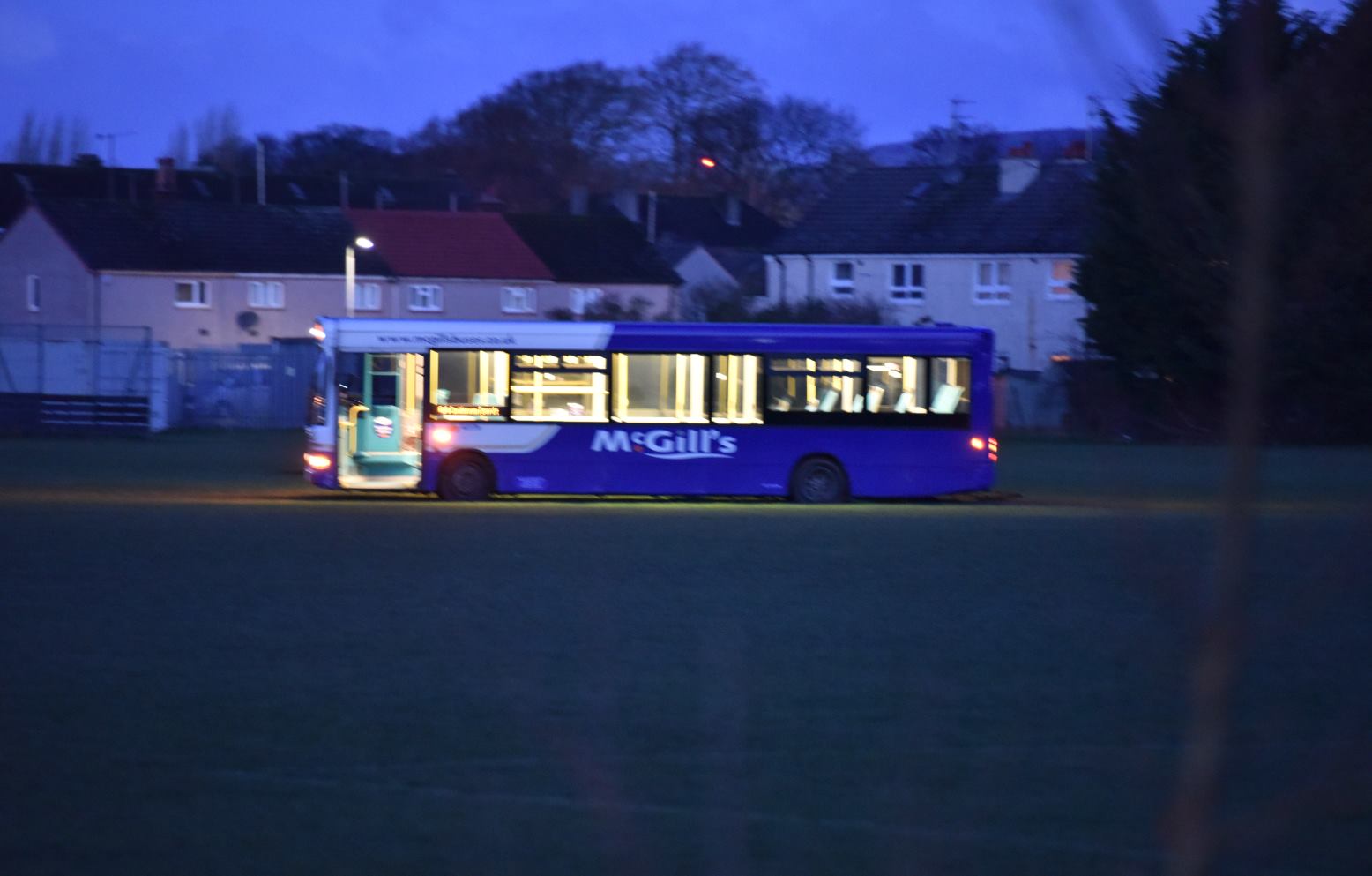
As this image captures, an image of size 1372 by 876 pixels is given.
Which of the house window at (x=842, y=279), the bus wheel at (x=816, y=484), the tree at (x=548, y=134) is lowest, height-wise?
the bus wheel at (x=816, y=484)

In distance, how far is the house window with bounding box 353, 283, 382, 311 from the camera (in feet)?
193

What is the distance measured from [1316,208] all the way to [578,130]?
272 feet

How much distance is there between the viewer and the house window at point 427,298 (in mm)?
60406

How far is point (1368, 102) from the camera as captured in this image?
121 inches

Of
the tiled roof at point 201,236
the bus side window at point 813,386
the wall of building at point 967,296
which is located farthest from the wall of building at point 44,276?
the bus side window at point 813,386

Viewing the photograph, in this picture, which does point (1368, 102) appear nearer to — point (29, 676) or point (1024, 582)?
point (29, 676)

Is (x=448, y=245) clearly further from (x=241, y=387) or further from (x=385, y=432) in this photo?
(x=385, y=432)

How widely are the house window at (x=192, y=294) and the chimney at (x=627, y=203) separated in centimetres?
2566

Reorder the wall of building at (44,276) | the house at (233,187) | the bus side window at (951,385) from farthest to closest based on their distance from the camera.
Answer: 1. the house at (233,187)
2. the wall of building at (44,276)
3. the bus side window at (951,385)

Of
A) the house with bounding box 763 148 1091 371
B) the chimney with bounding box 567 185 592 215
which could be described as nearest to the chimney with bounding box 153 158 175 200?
the chimney with bounding box 567 185 592 215

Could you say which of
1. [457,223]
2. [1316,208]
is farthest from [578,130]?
[1316,208]

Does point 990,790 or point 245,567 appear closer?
point 990,790

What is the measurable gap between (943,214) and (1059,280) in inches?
215

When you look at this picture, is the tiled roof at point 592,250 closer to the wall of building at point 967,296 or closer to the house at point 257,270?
the house at point 257,270
